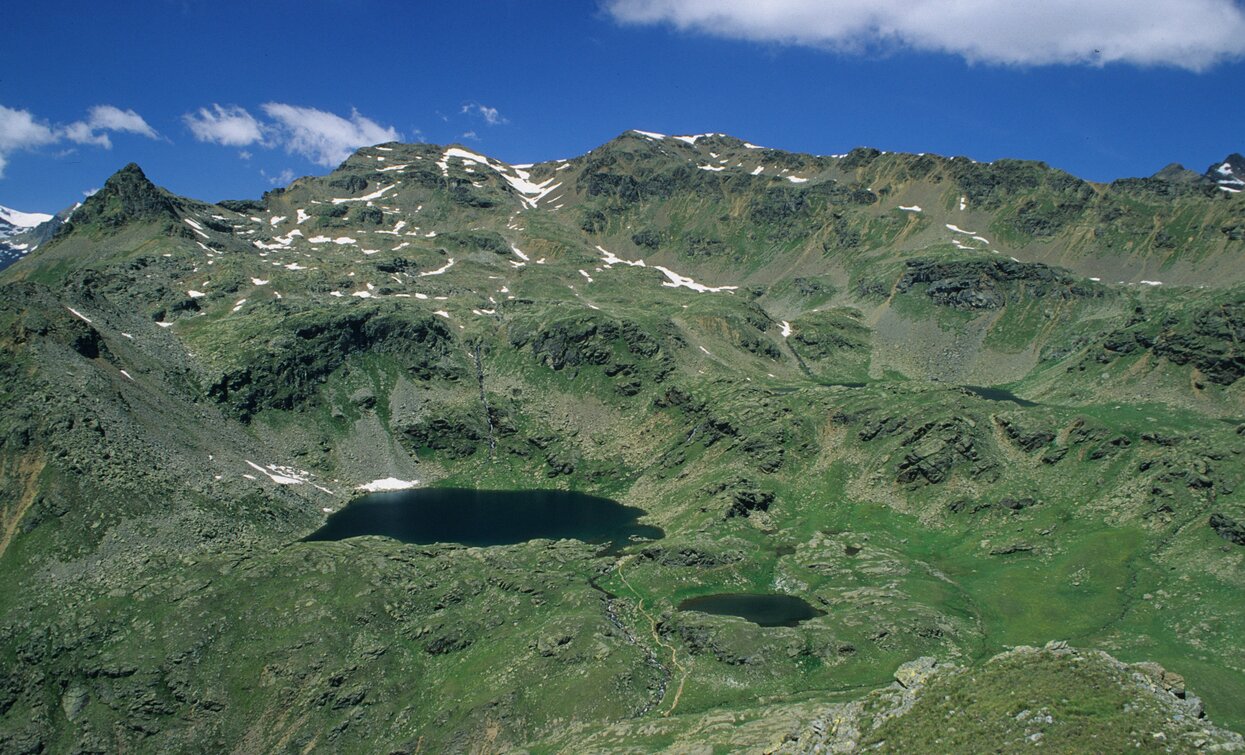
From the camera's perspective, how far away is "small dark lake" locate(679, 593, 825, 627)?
9494 centimetres

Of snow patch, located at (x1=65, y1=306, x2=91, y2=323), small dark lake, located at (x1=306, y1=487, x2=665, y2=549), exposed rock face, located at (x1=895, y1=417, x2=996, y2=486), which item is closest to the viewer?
exposed rock face, located at (x1=895, y1=417, x2=996, y2=486)

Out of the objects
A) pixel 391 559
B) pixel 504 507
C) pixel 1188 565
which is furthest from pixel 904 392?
pixel 391 559

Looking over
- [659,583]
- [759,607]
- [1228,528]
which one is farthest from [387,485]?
[1228,528]

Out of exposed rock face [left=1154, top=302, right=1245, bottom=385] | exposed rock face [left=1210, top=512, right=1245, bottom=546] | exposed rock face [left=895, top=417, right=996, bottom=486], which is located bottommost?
exposed rock face [left=1210, top=512, right=1245, bottom=546]

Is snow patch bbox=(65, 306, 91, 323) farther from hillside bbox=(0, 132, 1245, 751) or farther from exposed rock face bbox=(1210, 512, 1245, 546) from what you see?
exposed rock face bbox=(1210, 512, 1245, 546)

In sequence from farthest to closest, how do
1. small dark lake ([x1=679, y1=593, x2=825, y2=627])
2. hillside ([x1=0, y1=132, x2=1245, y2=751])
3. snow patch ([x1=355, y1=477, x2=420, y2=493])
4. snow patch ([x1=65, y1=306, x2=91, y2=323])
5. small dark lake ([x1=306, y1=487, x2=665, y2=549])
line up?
snow patch ([x1=355, y1=477, x2=420, y2=493]) < snow patch ([x1=65, y1=306, x2=91, y2=323]) < small dark lake ([x1=306, y1=487, x2=665, y2=549]) < small dark lake ([x1=679, y1=593, x2=825, y2=627]) < hillside ([x1=0, y1=132, x2=1245, y2=751])

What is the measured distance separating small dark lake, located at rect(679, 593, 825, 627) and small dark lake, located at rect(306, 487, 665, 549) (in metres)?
29.2

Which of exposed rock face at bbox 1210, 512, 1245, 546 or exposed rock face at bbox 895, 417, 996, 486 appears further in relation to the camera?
exposed rock face at bbox 895, 417, 996, 486

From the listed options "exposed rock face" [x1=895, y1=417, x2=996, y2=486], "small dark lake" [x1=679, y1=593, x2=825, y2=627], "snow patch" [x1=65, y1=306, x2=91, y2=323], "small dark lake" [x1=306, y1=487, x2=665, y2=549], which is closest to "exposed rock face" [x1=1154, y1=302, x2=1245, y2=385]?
"exposed rock face" [x1=895, y1=417, x2=996, y2=486]

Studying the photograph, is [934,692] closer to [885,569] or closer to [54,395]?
[885,569]

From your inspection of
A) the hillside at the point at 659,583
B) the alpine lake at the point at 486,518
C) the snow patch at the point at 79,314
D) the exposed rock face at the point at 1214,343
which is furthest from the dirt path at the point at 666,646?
the exposed rock face at the point at 1214,343

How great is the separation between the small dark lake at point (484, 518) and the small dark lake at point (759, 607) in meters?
29.2

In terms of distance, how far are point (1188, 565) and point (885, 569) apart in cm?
3646

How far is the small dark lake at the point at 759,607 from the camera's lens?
9494 cm
